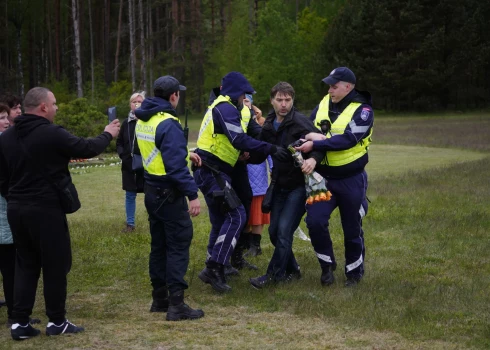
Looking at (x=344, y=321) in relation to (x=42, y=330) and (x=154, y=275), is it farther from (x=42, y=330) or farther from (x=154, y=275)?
(x=42, y=330)

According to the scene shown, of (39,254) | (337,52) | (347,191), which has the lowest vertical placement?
(337,52)

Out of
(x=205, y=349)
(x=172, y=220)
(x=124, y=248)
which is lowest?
(x=124, y=248)

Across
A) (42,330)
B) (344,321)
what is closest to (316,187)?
(344,321)

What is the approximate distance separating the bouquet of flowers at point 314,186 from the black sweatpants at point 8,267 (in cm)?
282

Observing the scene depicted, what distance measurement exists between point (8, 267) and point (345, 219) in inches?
132

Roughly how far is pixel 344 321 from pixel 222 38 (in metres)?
55.9

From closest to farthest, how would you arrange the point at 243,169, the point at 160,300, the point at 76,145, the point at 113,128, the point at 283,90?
the point at 76,145
the point at 113,128
the point at 160,300
the point at 283,90
the point at 243,169

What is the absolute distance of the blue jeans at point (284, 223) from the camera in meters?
7.50

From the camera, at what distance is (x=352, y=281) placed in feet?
24.8

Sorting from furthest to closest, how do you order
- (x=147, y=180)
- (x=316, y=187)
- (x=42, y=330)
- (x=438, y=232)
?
1. (x=438, y=232)
2. (x=316, y=187)
3. (x=147, y=180)
4. (x=42, y=330)

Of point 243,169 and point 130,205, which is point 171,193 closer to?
point 243,169

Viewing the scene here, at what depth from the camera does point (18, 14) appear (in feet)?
189

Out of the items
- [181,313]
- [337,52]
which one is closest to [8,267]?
[181,313]

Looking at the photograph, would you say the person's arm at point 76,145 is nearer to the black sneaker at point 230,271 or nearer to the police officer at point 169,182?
the police officer at point 169,182
